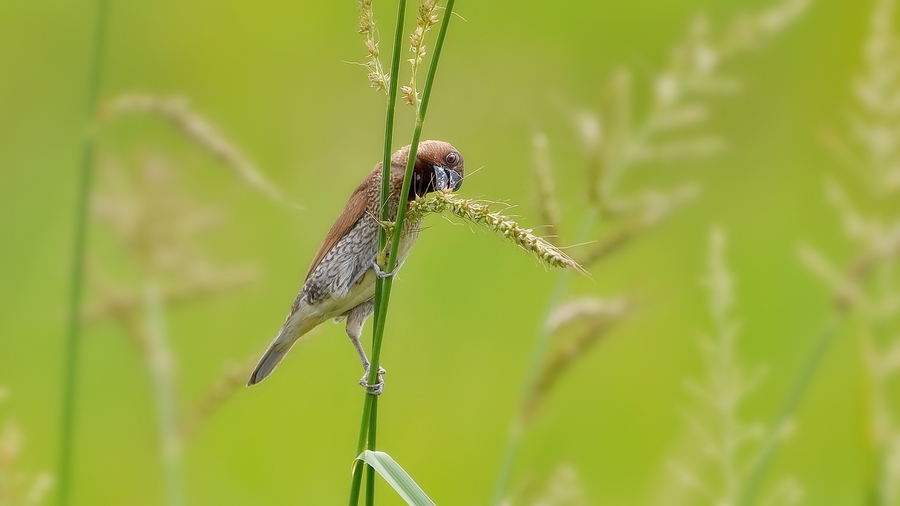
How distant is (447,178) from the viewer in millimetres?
2146


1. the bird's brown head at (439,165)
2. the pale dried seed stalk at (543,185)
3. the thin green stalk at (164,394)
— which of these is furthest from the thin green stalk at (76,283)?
the pale dried seed stalk at (543,185)

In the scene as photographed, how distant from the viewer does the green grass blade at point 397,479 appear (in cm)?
154

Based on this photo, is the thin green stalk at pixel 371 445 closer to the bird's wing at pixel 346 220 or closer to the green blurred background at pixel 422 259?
the bird's wing at pixel 346 220

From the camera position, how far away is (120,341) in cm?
555

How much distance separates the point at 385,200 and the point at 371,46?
261mm

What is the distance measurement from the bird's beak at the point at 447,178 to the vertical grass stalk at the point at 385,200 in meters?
0.51

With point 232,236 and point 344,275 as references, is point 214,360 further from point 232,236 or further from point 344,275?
point 344,275

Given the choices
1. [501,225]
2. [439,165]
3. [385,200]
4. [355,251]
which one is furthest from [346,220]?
[501,225]

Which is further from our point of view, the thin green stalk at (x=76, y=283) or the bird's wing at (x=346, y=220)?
the bird's wing at (x=346, y=220)

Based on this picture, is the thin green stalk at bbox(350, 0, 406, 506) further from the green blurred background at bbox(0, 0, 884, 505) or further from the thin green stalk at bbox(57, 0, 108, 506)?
the green blurred background at bbox(0, 0, 884, 505)

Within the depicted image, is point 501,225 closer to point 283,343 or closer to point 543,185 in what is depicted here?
point 543,185

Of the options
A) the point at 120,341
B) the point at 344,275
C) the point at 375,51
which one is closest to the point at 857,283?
the point at 344,275

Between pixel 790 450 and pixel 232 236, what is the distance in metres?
3.14

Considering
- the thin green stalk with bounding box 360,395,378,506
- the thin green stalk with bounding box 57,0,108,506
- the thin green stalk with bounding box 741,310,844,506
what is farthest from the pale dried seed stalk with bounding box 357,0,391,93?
the thin green stalk with bounding box 741,310,844,506
